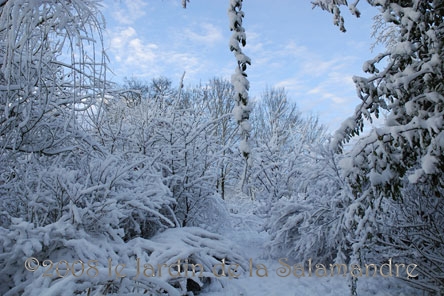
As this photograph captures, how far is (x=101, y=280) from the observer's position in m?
2.16

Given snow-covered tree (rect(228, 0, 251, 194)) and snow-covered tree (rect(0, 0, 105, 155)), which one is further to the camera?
snow-covered tree (rect(0, 0, 105, 155))

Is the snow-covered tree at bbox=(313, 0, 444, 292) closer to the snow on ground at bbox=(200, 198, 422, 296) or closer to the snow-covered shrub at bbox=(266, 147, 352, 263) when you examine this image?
the snow on ground at bbox=(200, 198, 422, 296)

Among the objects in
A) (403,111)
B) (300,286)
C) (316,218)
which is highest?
(403,111)

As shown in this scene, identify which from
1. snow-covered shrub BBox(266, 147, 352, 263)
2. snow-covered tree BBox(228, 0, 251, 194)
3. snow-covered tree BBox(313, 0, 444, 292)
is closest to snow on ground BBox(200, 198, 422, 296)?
snow-covered shrub BBox(266, 147, 352, 263)

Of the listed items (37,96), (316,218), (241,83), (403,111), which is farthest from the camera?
(316,218)

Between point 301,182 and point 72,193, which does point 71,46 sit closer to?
point 72,193

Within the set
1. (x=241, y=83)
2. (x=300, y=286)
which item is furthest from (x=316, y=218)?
(x=241, y=83)

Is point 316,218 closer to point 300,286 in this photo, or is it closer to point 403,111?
point 300,286

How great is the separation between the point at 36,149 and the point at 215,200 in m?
3.68

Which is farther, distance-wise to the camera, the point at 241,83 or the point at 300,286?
the point at 300,286

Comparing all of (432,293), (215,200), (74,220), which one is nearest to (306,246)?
(432,293)

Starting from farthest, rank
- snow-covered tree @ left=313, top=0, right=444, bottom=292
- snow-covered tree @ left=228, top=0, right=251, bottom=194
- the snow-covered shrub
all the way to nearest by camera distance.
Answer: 1. the snow-covered shrub
2. snow-covered tree @ left=313, top=0, right=444, bottom=292
3. snow-covered tree @ left=228, top=0, right=251, bottom=194

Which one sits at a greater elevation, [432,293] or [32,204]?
[32,204]

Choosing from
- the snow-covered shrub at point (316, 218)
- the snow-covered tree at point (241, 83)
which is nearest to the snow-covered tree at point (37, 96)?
the snow-covered tree at point (241, 83)
